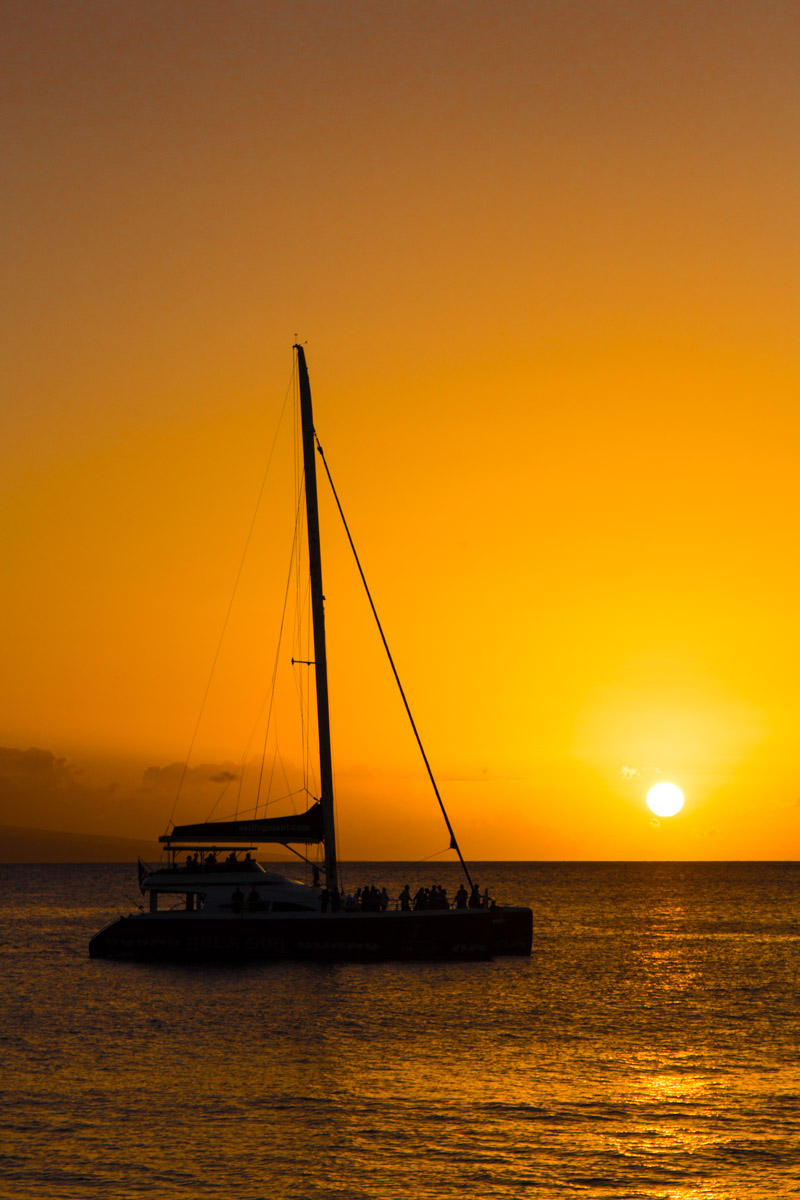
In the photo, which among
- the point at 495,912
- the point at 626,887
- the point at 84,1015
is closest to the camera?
the point at 84,1015

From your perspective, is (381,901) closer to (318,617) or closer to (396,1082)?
(318,617)

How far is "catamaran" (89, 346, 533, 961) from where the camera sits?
51188mm

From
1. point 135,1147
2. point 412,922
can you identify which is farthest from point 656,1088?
point 412,922

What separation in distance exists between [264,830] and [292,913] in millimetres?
3452

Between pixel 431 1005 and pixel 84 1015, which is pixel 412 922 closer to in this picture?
pixel 431 1005

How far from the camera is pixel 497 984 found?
49062 mm

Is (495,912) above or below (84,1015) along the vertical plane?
above

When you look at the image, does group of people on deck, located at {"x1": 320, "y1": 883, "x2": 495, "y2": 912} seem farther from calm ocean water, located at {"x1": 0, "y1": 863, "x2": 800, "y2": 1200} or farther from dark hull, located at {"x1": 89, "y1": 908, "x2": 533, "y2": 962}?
calm ocean water, located at {"x1": 0, "y1": 863, "x2": 800, "y2": 1200}

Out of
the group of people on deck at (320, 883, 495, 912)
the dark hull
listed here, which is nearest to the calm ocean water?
the dark hull

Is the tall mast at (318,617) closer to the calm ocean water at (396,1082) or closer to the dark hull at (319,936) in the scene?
the dark hull at (319,936)

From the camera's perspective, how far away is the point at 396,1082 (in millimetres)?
31125

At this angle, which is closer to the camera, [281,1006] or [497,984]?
[281,1006]

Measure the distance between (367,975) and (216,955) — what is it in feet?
20.4

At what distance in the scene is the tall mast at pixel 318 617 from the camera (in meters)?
51.8
